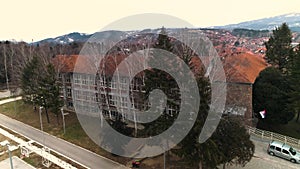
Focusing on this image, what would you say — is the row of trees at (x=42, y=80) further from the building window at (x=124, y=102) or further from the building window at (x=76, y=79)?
the building window at (x=124, y=102)

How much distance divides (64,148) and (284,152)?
19.0m

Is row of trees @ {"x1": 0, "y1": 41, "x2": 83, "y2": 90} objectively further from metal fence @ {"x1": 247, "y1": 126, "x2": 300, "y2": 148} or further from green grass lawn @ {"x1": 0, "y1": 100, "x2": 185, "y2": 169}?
metal fence @ {"x1": 247, "y1": 126, "x2": 300, "y2": 148}

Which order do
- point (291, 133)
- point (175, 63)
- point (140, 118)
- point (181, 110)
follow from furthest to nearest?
point (291, 133), point (140, 118), point (175, 63), point (181, 110)

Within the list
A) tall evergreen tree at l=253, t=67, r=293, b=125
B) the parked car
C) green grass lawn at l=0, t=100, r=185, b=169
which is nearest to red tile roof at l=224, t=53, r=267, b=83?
tall evergreen tree at l=253, t=67, r=293, b=125

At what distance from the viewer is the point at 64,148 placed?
923 inches

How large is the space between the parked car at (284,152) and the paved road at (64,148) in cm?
1238

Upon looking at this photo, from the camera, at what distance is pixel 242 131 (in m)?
17.0

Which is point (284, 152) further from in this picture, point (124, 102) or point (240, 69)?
point (124, 102)

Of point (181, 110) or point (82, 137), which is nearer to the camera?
point (181, 110)

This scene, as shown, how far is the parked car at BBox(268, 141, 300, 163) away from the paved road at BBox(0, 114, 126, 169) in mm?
12384

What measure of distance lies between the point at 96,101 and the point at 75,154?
8.95 m

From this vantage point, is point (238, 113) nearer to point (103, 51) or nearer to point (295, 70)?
point (295, 70)

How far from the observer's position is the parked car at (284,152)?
1991cm

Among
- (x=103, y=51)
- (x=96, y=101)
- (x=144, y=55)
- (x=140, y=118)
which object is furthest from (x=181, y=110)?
(x=96, y=101)
